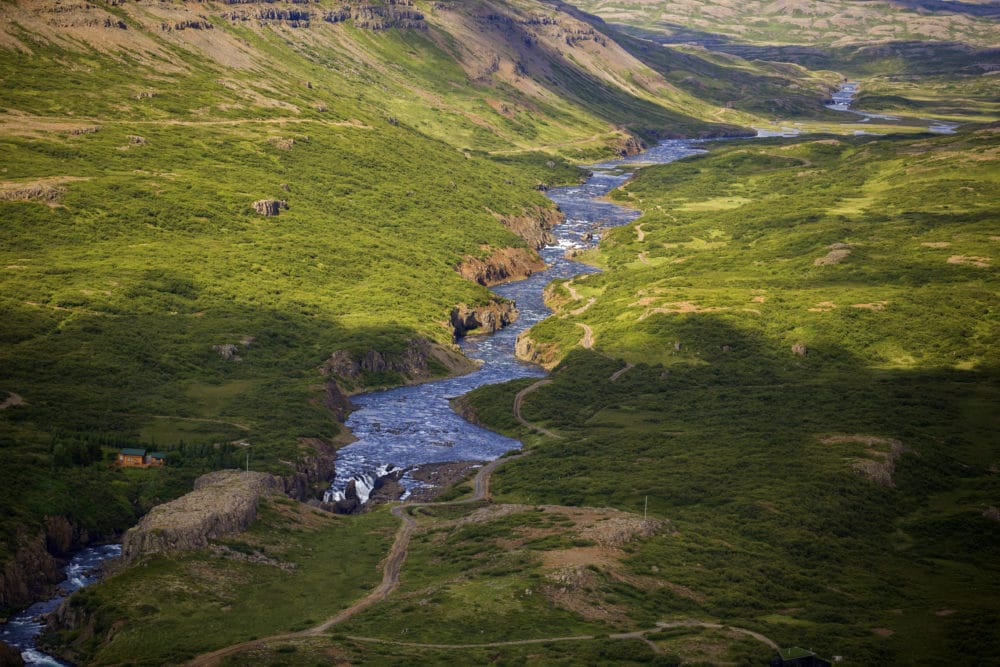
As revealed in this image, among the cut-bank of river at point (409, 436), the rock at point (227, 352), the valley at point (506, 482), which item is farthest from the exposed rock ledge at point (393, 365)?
the rock at point (227, 352)

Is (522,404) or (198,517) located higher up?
(198,517)

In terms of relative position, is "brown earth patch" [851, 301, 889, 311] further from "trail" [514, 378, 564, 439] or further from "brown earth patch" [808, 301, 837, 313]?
"trail" [514, 378, 564, 439]

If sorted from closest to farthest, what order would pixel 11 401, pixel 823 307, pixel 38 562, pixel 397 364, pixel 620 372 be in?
1. pixel 38 562
2. pixel 11 401
3. pixel 620 372
4. pixel 397 364
5. pixel 823 307

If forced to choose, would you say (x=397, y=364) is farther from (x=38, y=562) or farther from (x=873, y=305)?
(x=38, y=562)

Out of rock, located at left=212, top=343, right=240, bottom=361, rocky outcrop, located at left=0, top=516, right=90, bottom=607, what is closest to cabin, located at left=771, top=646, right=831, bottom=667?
rocky outcrop, located at left=0, top=516, right=90, bottom=607

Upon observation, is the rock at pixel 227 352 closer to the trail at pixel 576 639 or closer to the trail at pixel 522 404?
the trail at pixel 522 404

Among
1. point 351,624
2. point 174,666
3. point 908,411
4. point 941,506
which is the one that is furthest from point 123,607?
point 908,411

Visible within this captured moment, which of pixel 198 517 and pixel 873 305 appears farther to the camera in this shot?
pixel 873 305

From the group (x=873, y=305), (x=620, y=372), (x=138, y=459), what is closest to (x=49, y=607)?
(x=138, y=459)
